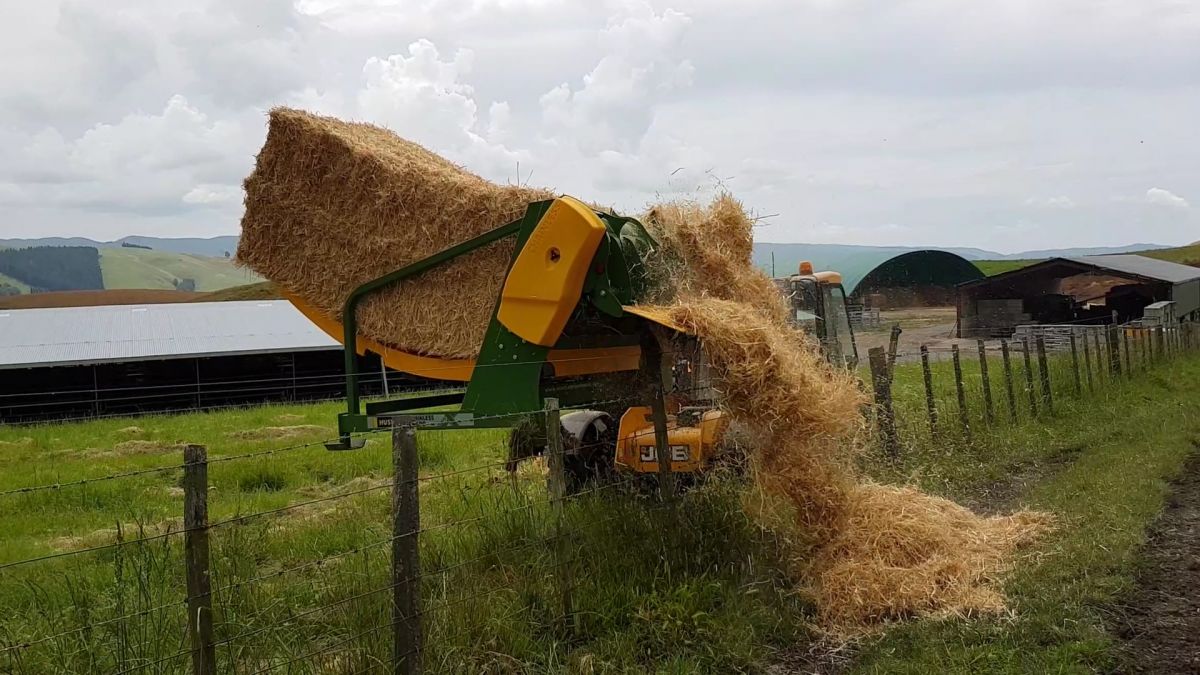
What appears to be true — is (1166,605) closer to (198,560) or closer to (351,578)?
(351,578)

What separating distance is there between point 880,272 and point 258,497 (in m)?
39.3

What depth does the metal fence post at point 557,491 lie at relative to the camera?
17.0ft

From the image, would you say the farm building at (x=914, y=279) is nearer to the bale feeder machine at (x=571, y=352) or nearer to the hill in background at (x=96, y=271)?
the bale feeder machine at (x=571, y=352)

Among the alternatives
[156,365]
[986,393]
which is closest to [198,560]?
[986,393]

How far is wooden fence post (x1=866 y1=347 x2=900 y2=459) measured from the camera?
33.4 ft

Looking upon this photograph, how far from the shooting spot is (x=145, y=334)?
27625 millimetres

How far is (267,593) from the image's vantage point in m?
5.40

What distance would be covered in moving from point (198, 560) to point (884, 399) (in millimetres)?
8251

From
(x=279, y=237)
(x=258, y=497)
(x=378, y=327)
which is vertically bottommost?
(x=258, y=497)

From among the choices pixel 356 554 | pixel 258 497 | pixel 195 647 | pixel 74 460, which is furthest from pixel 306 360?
pixel 195 647

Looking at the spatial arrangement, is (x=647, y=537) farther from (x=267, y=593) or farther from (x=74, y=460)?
(x=74, y=460)

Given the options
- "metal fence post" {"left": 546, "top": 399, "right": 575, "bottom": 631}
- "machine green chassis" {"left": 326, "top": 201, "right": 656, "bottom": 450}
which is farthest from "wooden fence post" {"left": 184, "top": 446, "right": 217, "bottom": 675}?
"machine green chassis" {"left": 326, "top": 201, "right": 656, "bottom": 450}

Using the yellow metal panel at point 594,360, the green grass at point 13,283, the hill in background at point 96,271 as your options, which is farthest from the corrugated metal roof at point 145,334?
the green grass at point 13,283

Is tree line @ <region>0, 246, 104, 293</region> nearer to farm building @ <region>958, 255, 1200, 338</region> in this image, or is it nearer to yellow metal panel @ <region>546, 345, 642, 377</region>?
farm building @ <region>958, 255, 1200, 338</region>
